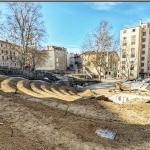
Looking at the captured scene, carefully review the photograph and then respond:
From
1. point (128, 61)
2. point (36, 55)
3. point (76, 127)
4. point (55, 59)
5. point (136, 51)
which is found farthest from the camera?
point (55, 59)

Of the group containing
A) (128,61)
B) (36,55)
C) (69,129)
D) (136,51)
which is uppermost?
(136,51)

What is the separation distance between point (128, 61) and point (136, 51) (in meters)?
4.91

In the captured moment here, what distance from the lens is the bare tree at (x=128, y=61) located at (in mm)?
45375

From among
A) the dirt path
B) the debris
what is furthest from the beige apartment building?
the debris

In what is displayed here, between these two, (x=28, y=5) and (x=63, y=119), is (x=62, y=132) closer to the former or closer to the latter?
(x=63, y=119)

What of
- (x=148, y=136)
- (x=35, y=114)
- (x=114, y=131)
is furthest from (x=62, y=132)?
(x=148, y=136)

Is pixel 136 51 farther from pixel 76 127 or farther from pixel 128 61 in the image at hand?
pixel 76 127

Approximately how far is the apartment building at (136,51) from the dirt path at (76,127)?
141 ft

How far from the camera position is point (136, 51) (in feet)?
147

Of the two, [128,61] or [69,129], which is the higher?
[128,61]

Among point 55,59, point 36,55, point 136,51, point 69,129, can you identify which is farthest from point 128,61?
point 69,129

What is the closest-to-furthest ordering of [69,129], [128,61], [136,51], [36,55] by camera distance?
1. [69,129]
2. [36,55]
3. [136,51]
4. [128,61]

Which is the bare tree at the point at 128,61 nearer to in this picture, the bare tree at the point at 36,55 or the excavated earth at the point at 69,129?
the bare tree at the point at 36,55

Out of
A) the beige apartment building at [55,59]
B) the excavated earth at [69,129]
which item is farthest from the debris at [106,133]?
the beige apartment building at [55,59]
